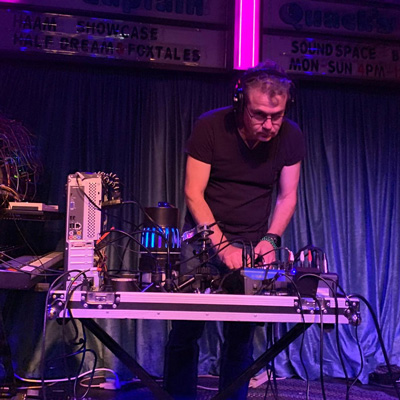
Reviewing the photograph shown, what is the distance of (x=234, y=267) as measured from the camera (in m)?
1.82

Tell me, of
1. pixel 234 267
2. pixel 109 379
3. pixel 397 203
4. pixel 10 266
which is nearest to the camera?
pixel 234 267

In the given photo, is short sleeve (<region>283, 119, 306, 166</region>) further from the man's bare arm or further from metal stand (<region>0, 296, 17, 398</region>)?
metal stand (<region>0, 296, 17, 398</region>)

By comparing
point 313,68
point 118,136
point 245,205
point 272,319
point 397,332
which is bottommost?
point 397,332

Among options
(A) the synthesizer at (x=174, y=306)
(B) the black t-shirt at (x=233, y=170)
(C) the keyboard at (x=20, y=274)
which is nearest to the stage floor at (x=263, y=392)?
(C) the keyboard at (x=20, y=274)

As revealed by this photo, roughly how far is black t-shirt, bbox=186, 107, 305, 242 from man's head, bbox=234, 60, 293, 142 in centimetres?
15

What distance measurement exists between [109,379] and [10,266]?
1685mm

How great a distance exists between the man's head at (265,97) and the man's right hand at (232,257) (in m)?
0.54

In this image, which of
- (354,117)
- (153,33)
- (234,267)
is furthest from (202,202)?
(354,117)

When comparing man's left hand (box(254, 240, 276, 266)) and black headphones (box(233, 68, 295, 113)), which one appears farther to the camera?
black headphones (box(233, 68, 295, 113))

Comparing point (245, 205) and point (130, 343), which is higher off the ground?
point (245, 205)

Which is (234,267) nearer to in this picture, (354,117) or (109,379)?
(109,379)

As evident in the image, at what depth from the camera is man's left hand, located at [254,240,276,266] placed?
→ 1881 millimetres

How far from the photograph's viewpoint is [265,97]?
6.78 feet

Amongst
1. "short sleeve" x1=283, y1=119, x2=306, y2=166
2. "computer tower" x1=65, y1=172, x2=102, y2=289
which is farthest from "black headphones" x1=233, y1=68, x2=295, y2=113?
"computer tower" x1=65, y1=172, x2=102, y2=289
